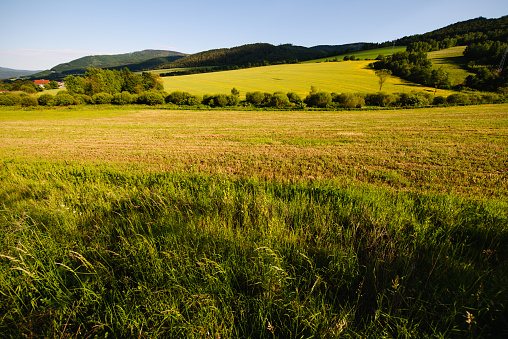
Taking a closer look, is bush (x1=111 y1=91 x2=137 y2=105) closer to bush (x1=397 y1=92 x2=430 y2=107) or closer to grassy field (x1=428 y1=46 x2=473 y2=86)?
bush (x1=397 y1=92 x2=430 y2=107)

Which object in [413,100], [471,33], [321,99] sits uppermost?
[471,33]

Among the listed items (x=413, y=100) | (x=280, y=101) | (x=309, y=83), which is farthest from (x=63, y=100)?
(x=413, y=100)

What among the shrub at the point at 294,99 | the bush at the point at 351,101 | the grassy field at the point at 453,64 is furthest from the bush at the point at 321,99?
the grassy field at the point at 453,64

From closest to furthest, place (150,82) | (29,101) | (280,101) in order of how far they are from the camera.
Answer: (280,101), (29,101), (150,82)

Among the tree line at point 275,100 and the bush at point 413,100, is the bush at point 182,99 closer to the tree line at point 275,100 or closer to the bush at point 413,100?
the tree line at point 275,100

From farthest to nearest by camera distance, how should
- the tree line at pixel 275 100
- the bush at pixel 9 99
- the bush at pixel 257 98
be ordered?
the bush at pixel 257 98, the bush at pixel 9 99, the tree line at pixel 275 100

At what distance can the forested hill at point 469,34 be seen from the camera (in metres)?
102

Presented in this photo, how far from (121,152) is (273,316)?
12.3m

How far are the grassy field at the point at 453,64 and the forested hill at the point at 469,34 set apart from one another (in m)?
20.9

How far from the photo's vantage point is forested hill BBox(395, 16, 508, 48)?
334 ft

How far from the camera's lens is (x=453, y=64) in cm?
8006

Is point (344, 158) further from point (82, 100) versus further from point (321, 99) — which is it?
point (82, 100)

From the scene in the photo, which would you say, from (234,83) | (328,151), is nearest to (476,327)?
(328,151)

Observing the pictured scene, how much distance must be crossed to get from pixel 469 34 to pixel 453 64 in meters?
66.0
